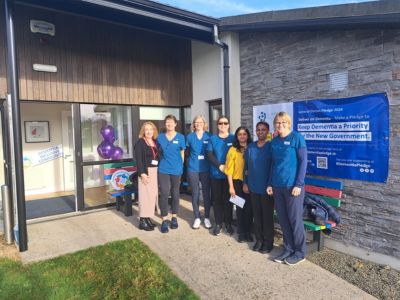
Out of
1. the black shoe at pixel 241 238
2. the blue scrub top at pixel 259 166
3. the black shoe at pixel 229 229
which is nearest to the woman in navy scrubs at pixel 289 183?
the blue scrub top at pixel 259 166

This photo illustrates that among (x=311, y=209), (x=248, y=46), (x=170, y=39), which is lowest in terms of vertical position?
(x=311, y=209)

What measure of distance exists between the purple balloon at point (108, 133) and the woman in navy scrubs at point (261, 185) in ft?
10.0

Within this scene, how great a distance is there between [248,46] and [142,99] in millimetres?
2262

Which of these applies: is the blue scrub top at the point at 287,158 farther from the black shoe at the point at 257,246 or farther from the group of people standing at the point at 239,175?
the black shoe at the point at 257,246

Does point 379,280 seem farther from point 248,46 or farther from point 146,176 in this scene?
point 248,46

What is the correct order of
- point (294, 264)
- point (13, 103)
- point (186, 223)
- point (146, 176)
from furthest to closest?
1. point (186, 223)
2. point (146, 176)
3. point (13, 103)
4. point (294, 264)

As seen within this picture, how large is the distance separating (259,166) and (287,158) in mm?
416

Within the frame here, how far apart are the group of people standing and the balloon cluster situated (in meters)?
1.58

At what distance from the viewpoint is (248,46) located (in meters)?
4.81

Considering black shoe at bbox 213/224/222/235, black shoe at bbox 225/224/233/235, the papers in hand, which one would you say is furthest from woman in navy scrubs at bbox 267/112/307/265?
black shoe at bbox 213/224/222/235

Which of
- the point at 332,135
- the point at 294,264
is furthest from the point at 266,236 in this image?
the point at 332,135

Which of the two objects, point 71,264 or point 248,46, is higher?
point 248,46

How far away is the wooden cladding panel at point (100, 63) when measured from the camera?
4.67 m

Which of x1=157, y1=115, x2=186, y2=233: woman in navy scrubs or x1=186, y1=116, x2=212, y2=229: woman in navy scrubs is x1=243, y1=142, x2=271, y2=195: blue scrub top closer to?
x1=186, y1=116, x2=212, y2=229: woman in navy scrubs
